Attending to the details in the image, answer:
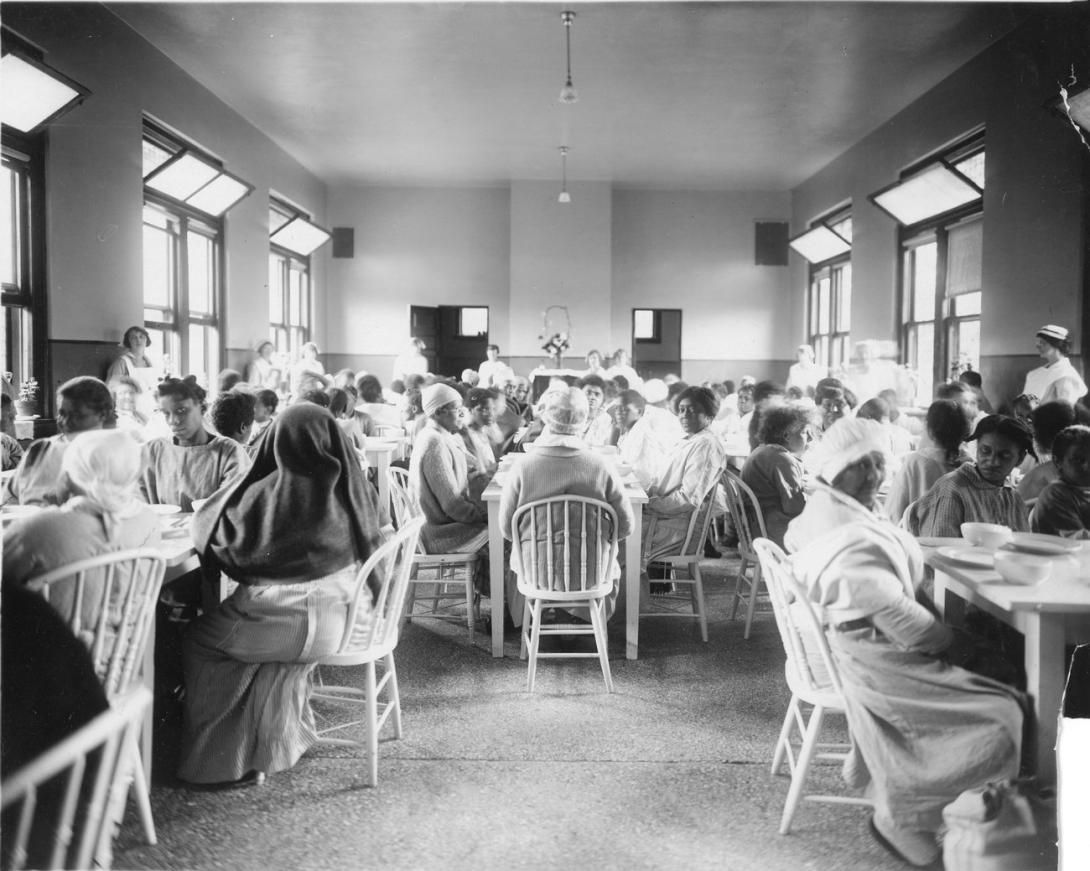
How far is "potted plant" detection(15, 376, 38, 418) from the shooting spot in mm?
5000

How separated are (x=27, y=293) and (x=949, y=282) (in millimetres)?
7101

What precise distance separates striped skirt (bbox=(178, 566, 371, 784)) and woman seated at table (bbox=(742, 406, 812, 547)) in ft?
6.14

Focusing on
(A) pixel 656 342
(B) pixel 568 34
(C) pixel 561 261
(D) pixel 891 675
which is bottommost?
(D) pixel 891 675

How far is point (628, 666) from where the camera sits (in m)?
3.44

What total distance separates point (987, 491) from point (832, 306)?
8966 millimetres

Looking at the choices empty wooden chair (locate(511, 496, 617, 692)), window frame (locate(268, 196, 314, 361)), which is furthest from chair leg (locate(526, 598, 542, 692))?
window frame (locate(268, 196, 314, 361))

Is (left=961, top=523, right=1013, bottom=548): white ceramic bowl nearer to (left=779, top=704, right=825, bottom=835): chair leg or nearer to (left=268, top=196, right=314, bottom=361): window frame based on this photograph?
(left=779, top=704, right=825, bottom=835): chair leg

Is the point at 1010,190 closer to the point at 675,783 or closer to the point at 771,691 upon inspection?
the point at 771,691

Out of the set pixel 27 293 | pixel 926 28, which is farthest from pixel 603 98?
pixel 27 293

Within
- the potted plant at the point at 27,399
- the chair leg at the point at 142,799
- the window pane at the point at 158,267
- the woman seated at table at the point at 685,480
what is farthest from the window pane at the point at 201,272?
the chair leg at the point at 142,799

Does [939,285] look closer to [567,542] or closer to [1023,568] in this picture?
[567,542]

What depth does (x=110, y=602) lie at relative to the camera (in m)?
1.92

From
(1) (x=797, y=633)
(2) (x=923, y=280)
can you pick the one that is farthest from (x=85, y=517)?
(2) (x=923, y=280)

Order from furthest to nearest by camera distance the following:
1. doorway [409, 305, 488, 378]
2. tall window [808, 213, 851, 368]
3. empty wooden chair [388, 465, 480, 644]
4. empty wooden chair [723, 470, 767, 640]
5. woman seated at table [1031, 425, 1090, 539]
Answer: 1. doorway [409, 305, 488, 378]
2. tall window [808, 213, 851, 368]
3. empty wooden chair [388, 465, 480, 644]
4. empty wooden chair [723, 470, 767, 640]
5. woman seated at table [1031, 425, 1090, 539]
